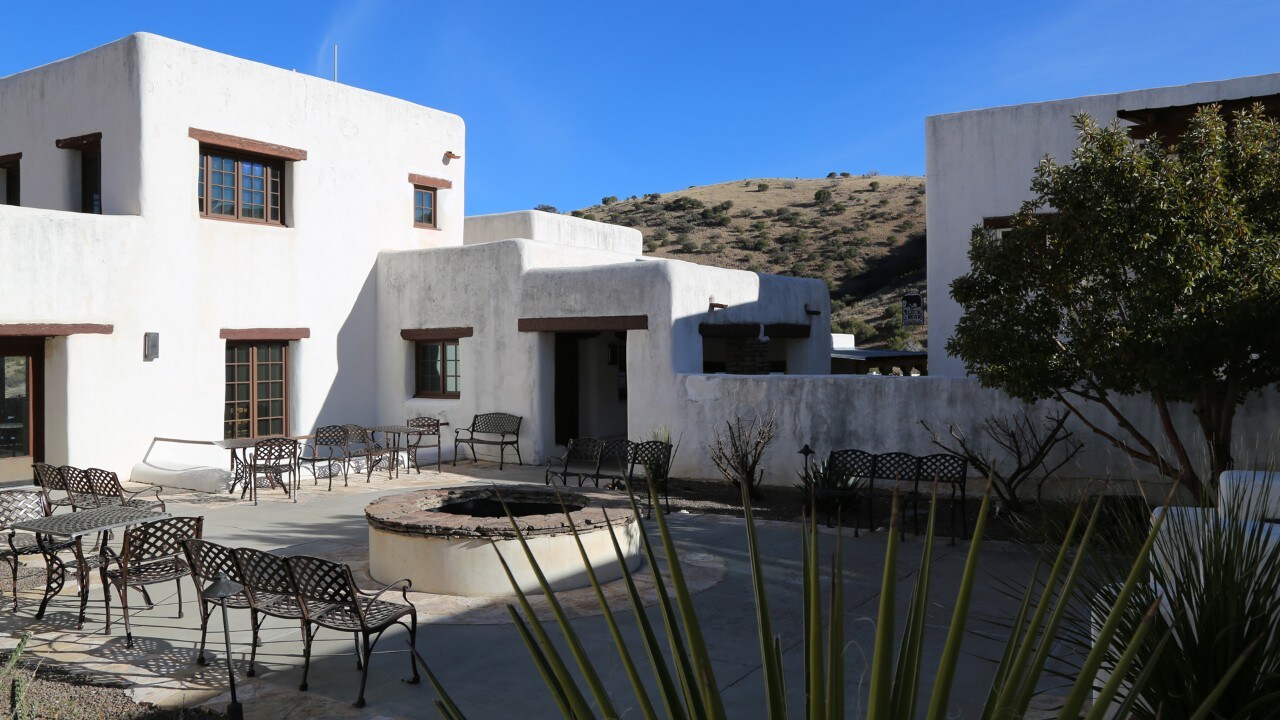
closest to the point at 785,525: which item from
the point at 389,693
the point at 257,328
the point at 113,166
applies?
the point at 389,693

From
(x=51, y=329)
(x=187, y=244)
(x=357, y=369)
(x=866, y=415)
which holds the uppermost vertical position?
(x=187, y=244)

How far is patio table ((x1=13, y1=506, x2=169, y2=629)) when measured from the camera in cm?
658

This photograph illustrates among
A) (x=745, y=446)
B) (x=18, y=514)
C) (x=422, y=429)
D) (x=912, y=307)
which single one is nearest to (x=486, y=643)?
(x=18, y=514)

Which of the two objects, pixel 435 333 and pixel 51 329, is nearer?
pixel 51 329

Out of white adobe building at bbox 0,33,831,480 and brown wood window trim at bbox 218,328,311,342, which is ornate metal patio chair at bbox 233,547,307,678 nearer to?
white adobe building at bbox 0,33,831,480

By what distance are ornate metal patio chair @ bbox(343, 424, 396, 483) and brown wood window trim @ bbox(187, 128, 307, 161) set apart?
4.70 metres

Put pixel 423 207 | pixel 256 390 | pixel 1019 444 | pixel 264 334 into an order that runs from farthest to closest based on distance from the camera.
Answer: pixel 423 207
pixel 256 390
pixel 264 334
pixel 1019 444

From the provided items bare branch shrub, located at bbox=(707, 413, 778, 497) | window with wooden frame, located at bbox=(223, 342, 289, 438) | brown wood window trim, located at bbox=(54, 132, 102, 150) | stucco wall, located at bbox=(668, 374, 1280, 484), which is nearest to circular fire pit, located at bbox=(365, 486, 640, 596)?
bare branch shrub, located at bbox=(707, 413, 778, 497)

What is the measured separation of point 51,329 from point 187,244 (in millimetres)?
2477

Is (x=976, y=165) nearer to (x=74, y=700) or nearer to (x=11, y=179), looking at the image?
(x=74, y=700)

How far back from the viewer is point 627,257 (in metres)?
20.7

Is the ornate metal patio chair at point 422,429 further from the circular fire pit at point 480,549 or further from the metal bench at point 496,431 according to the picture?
the circular fire pit at point 480,549

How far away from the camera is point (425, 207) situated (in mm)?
18828

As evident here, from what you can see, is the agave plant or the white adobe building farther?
the white adobe building
